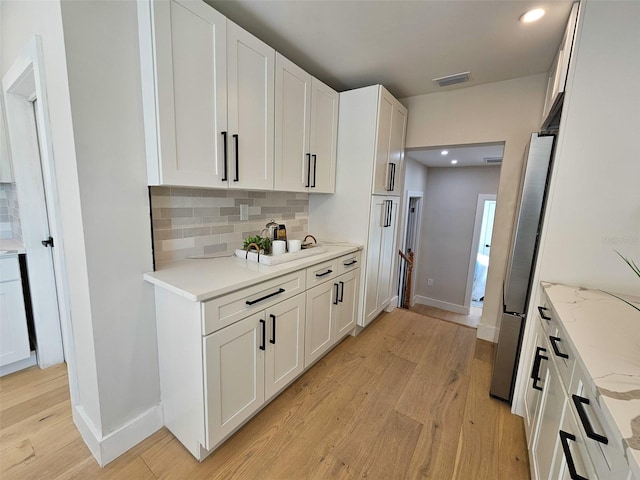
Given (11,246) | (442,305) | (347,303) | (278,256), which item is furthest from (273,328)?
(442,305)

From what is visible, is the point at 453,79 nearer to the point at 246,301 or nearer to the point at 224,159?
the point at 224,159

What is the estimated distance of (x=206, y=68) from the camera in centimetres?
144

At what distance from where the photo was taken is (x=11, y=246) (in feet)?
6.49

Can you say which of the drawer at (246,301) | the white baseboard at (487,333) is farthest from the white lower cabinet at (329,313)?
the white baseboard at (487,333)

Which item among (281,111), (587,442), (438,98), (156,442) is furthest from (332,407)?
(438,98)

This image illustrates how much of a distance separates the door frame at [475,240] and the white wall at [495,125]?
291 centimetres

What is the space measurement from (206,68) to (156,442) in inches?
81.1

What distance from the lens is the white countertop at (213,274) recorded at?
4.05 feet

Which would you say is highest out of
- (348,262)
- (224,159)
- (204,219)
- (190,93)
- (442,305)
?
(190,93)

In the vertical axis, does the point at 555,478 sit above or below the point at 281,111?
below

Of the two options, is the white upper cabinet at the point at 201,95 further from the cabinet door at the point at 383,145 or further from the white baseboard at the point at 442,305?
the white baseboard at the point at 442,305

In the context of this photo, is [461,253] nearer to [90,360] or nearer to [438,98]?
[438,98]

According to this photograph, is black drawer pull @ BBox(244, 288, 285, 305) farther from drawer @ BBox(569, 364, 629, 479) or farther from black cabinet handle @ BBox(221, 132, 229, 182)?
drawer @ BBox(569, 364, 629, 479)

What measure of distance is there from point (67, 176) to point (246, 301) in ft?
3.30
